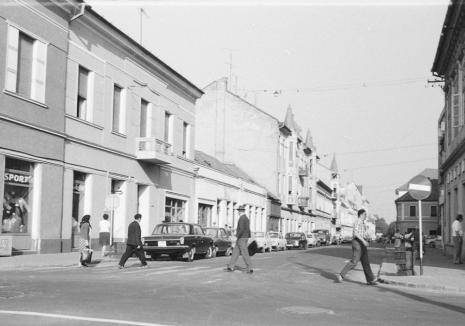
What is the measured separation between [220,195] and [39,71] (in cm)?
2337

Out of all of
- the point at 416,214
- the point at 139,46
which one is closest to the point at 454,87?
the point at 139,46

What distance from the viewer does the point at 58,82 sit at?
23.0m

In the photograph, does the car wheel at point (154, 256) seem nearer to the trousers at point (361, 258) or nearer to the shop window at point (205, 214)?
the trousers at point (361, 258)

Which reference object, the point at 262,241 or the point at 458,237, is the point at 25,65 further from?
the point at 262,241

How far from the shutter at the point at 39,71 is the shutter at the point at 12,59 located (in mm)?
1020

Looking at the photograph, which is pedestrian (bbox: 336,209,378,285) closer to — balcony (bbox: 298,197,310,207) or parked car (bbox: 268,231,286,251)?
parked car (bbox: 268,231,286,251)

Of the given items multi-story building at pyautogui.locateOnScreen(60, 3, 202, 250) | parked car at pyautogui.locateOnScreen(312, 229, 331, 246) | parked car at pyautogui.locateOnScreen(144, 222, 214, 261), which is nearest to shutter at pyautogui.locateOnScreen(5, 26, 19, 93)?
multi-story building at pyautogui.locateOnScreen(60, 3, 202, 250)

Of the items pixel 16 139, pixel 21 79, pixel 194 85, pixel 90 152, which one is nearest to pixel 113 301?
pixel 16 139

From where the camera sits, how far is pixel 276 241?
41344 mm

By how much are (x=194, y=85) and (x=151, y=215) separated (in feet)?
33.3

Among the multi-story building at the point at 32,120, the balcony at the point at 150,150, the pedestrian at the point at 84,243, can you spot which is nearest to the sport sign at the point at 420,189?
the pedestrian at the point at 84,243

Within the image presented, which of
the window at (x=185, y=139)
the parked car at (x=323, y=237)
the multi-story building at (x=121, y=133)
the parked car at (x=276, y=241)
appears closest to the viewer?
the multi-story building at (x=121, y=133)

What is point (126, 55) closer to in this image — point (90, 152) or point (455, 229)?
point (90, 152)

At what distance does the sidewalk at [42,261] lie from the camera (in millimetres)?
16742
